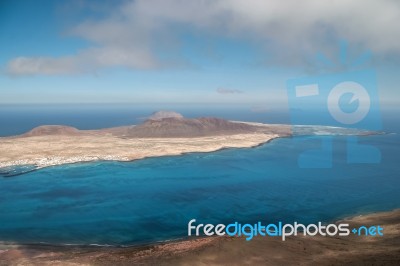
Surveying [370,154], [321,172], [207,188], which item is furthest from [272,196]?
[370,154]

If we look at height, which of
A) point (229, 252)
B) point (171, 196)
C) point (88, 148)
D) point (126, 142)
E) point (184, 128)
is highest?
point (184, 128)

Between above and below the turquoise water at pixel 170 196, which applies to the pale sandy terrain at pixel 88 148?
above

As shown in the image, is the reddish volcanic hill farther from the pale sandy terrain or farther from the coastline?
the coastline

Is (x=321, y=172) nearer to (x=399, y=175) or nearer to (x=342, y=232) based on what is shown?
(x=399, y=175)

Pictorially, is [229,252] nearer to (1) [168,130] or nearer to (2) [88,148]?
(2) [88,148]

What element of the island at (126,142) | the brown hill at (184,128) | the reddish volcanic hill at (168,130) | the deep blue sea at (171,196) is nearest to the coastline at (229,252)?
the deep blue sea at (171,196)

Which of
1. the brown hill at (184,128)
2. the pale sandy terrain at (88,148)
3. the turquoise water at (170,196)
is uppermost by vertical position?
the brown hill at (184,128)

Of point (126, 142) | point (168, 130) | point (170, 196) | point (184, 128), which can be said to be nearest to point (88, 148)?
point (126, 142)

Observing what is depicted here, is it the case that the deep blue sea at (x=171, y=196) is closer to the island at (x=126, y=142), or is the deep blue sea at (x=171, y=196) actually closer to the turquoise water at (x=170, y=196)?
the turquoise water at (x=170, y=196)
